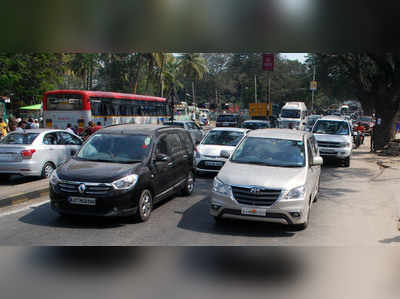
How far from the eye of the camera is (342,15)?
2307 millimetres

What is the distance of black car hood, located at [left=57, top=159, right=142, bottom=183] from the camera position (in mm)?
7219

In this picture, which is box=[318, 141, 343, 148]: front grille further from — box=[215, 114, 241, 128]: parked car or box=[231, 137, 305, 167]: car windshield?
box=[215, 114, 241, 128]: parked car

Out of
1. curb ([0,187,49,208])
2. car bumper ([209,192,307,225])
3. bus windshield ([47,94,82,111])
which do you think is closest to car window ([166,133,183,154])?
car bumper ([209,192,307,225])

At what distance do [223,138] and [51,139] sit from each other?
19.4 ft

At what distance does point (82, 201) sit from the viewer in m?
7.16

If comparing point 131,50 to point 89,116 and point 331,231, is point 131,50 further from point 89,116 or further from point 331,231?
point 89,116

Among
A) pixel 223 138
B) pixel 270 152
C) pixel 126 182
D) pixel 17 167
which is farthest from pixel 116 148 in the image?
pixel 223 138

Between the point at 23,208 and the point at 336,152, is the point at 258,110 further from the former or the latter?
the point at 23,208

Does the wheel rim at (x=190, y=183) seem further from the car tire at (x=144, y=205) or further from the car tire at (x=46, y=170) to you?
the car tire at (x=46, y=170)

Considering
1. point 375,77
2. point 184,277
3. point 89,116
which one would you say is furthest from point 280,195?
point 89,116

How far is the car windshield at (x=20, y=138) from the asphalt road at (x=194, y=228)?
9.64 feet

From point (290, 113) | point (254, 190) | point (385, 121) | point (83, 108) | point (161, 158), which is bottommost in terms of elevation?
point (254, 190)

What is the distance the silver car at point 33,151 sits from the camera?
37.1 ft

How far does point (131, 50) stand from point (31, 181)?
10.0 metres
